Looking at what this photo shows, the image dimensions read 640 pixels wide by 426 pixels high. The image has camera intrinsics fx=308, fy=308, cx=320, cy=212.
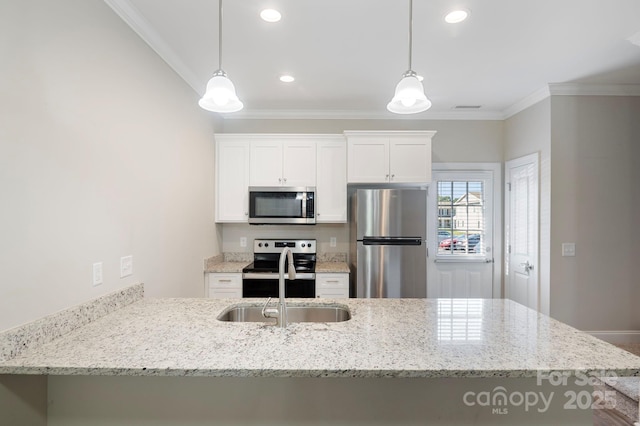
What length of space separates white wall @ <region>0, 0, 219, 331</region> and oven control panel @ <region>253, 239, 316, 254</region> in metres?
1.21

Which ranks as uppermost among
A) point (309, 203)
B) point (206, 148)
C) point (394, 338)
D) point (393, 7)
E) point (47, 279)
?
point (393, 7)

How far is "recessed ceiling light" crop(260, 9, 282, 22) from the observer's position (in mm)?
1964

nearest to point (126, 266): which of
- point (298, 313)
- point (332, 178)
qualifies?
point (298, 313)

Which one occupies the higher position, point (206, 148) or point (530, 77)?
point (530, 77)

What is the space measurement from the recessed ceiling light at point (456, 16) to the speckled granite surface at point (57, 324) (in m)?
2.67

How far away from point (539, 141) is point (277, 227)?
3029 millimetres

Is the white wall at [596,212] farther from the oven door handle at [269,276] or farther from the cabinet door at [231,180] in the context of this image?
the cabinet door at [231,180]

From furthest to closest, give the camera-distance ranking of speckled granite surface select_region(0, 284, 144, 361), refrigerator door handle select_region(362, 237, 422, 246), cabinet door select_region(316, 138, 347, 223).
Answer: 1. cabinet door select_region(316, 138, 347, 223)
2. refrigerator door handle select_region(362, 237, 422, 246)
3. speckled granite surface select_region(0, 284, 144, 361)

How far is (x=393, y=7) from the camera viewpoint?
6.31 ft

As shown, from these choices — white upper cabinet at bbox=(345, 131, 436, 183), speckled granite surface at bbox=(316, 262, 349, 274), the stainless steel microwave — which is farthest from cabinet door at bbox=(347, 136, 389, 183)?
speckled granite surface at bbox=(316, 262, 349, 274)

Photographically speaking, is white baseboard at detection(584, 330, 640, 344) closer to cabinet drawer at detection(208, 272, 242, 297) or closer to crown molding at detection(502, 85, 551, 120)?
crown molding at detection(502, 85, 551, 120)

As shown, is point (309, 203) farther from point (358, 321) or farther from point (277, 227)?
point (358, 321)

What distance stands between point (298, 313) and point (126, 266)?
112 centimetres

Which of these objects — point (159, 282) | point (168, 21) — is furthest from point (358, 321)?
point (168, 21)
